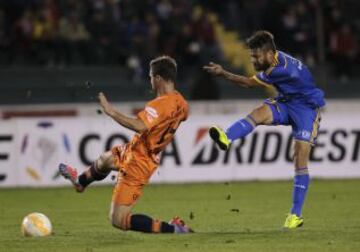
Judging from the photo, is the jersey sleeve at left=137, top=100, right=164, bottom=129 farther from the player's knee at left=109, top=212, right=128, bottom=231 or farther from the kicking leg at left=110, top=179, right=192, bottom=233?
the player's knee at left=109, top=212, right=128, bottom=231

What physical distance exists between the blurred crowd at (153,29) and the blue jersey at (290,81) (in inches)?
481

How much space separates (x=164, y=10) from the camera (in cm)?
2427

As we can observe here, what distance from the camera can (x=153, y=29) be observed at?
23375mm

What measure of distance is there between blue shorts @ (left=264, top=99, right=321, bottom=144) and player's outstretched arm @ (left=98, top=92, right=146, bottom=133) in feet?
7.61

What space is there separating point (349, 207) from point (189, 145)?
535 cm

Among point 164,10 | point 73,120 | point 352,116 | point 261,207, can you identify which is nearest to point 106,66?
point 164,10

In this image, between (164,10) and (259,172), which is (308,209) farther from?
(164,10)

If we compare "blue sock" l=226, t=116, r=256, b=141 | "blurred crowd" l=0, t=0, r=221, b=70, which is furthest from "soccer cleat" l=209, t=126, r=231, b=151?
"blurred crowd" l=0, t=0, r=221, b=70

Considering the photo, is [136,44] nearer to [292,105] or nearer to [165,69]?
[292,105]

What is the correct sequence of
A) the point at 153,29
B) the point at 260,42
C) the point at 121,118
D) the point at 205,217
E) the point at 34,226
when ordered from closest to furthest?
the point at 121,118 → the point at 34,226 → the point at 260,42 → the point at 205,217 → the point at 153,29

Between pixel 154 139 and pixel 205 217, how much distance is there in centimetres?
312

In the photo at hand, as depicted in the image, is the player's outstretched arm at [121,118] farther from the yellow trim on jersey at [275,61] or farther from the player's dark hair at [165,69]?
the yellow trim on jersey at [275,61]

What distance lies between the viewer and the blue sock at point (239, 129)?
10359 mm

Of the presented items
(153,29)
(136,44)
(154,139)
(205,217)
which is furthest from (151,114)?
(153,29)
